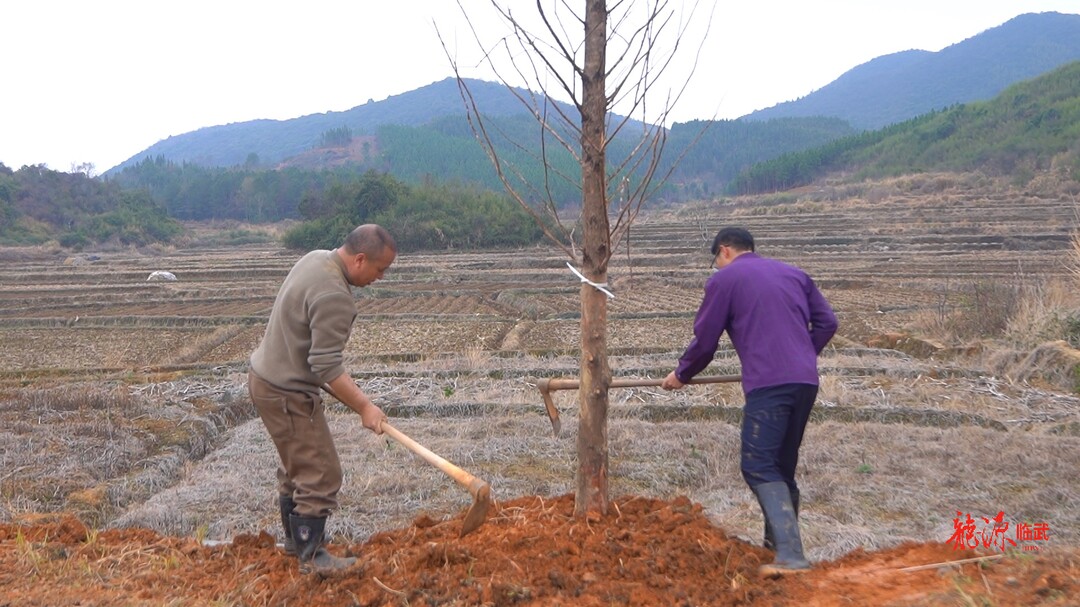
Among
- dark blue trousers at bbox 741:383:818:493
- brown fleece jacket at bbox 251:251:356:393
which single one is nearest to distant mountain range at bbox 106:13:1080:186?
dark blue trousers at bbox 741:383:818:493

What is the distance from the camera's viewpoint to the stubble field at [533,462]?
2.89m

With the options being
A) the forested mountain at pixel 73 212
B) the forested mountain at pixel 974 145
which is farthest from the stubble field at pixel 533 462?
Result: the forested mountain at pixel 974 145

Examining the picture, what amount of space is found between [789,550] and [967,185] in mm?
49832

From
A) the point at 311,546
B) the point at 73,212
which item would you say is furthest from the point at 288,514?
the point at 73,212

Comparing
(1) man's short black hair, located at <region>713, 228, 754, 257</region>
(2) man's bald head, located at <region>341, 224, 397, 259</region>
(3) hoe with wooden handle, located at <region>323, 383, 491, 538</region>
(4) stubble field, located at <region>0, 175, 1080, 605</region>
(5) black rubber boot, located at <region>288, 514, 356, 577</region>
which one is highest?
(2) man's bald head, located at <region>341, 224, 397, 259</region>

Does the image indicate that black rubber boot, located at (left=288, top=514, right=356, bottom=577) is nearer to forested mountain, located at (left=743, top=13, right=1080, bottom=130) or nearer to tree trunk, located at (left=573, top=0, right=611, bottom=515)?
tree trunk, located at (left=573, top=0, right=611, bottom=515)

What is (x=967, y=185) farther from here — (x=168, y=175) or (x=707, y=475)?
(x=168, y=175)

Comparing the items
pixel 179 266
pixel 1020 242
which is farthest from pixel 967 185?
pixel 179 266

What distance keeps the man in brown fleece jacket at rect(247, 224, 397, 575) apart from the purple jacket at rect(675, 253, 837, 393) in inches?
55.4

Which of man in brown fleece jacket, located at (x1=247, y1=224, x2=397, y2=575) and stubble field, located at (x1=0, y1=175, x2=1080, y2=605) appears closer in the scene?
stubble field, located at (x1=0, y1=175, x2=1080, y2=605)

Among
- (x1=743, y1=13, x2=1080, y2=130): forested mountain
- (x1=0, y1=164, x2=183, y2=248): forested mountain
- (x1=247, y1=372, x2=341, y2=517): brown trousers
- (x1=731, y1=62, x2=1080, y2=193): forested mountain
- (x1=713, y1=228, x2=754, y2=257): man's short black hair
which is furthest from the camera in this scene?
(x1=743, y1=13, x2=1080, y2=130): forested mountain

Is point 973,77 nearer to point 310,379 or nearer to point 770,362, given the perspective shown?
point 770,362

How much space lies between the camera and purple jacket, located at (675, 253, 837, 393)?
3.06 meters

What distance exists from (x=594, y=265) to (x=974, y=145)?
194 ft
